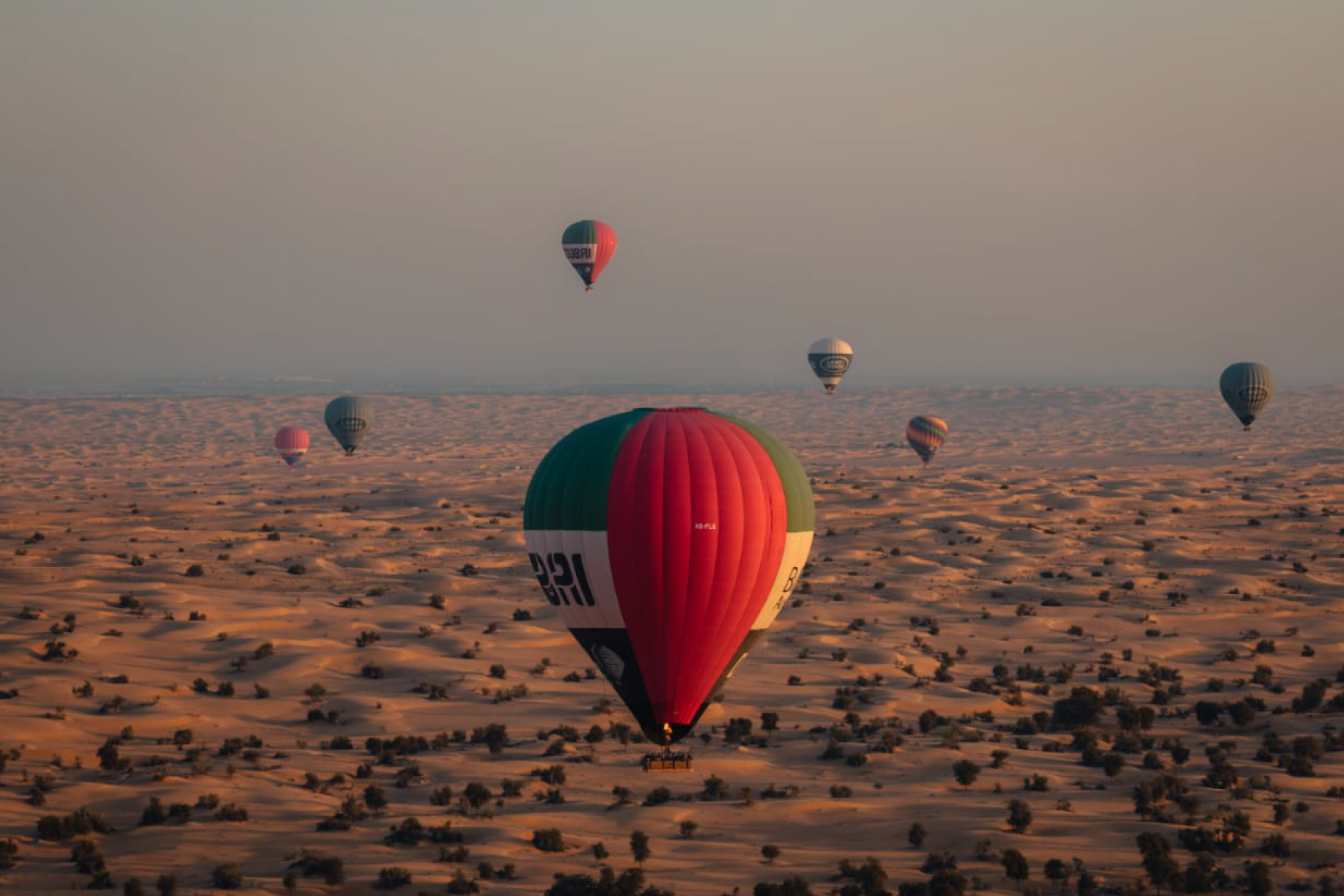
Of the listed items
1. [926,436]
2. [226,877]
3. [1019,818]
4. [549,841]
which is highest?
[926,436]

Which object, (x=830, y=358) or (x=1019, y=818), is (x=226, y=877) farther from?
(x=830, y=358)

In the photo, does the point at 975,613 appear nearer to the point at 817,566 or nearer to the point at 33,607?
the point at 817,566

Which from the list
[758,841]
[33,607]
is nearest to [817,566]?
[33,607]

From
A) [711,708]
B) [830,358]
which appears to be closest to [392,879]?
[711,708]

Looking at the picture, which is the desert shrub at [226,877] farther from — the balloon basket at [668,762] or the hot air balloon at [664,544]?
the balloon basket at [668,762]

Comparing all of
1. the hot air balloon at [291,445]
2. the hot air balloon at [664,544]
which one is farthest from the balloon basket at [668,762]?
the hot air balloon at [291,445]
